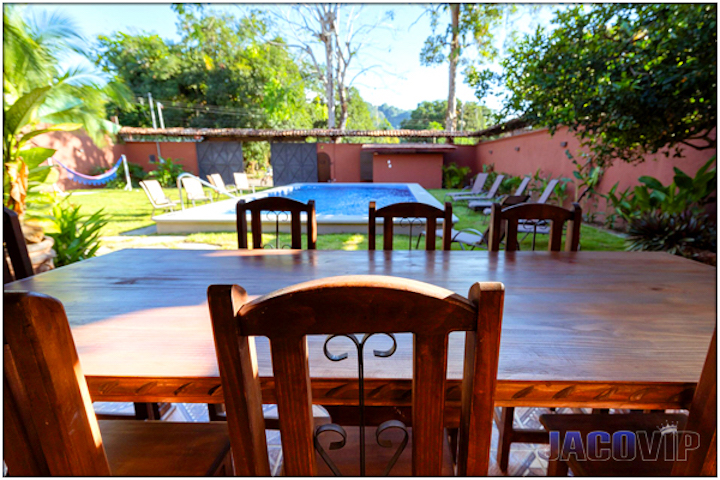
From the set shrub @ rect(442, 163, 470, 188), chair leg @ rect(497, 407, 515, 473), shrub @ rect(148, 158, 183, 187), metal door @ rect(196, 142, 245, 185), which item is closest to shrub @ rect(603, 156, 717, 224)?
chair leg @ rect(497, 407, 515, 473)

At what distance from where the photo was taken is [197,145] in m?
14.6

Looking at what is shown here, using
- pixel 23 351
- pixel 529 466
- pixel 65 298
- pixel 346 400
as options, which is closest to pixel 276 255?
pixel 65 298

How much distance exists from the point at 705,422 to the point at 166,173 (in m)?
15.3

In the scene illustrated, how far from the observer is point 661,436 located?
100cm

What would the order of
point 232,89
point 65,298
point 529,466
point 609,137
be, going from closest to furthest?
point 65,298, point 529,466, point 609,137, point 232,89

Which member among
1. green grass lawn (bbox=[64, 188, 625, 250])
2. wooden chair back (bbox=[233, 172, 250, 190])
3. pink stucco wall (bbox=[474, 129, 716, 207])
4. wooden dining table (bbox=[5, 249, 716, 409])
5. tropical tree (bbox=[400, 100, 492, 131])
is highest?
tropical tree (bbox=[400, 100, 492, 131])

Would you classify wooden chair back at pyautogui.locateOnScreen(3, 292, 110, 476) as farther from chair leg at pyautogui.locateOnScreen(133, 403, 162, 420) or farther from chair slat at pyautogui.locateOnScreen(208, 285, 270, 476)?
chair leg at pyautogui.locateOnScreen(133, 403, 162, 420)

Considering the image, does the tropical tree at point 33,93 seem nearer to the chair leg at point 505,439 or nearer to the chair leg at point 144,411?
the chair leg at point 144,411

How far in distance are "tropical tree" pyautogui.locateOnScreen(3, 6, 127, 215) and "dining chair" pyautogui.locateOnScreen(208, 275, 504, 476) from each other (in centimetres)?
395

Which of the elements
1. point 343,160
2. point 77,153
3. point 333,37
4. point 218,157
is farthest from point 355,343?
point 333,37

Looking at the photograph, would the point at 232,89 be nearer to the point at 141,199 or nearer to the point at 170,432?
the point at 141,199

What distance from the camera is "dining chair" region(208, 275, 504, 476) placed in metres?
0.49

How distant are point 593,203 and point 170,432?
7498mm

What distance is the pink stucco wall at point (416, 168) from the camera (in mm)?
13352
